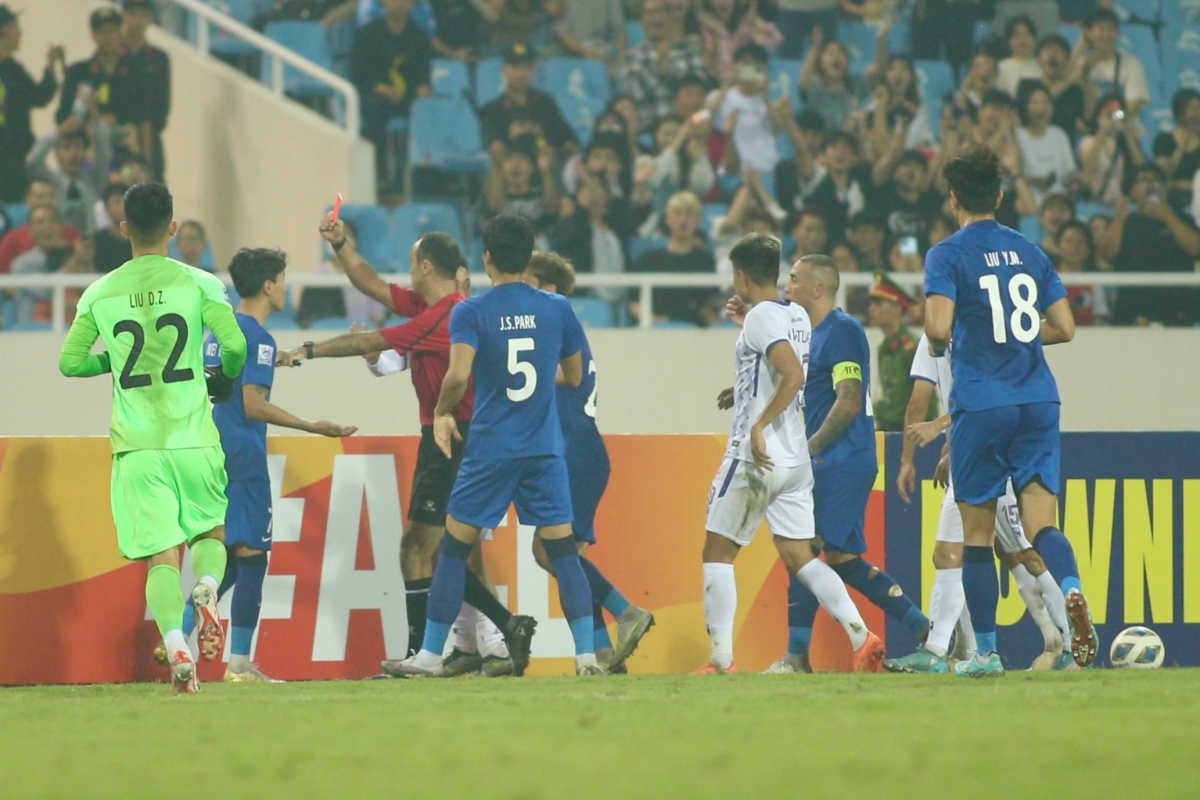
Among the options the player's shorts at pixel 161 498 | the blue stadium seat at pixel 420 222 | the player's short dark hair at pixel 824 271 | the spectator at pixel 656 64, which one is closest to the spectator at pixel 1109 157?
the spectator at pixel 656 64

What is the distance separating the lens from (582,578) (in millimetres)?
7328

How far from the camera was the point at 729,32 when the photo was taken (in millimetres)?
15281

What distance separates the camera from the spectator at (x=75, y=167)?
13.1 metres

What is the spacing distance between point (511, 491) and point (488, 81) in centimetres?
845

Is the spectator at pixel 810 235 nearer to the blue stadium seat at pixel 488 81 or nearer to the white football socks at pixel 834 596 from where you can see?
the blue stadium seat at pixel 488 81

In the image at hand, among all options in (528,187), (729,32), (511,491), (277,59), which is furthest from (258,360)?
(729,32)

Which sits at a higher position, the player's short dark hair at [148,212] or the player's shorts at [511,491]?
the player's short dark hair at [148,212]

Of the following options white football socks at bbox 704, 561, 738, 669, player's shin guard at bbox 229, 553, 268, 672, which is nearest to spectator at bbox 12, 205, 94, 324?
player's shin guard at bbox 229, 553, 268, 672

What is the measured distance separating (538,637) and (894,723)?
335 cm

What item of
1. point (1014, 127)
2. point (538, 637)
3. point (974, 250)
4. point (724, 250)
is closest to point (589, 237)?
point (724, 250)

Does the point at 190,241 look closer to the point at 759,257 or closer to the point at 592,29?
the point at 592,29

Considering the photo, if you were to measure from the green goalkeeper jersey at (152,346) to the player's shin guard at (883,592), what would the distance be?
3.16 meters

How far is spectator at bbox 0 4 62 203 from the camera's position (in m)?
13.3

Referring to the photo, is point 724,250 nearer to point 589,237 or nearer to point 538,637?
point 589,237
